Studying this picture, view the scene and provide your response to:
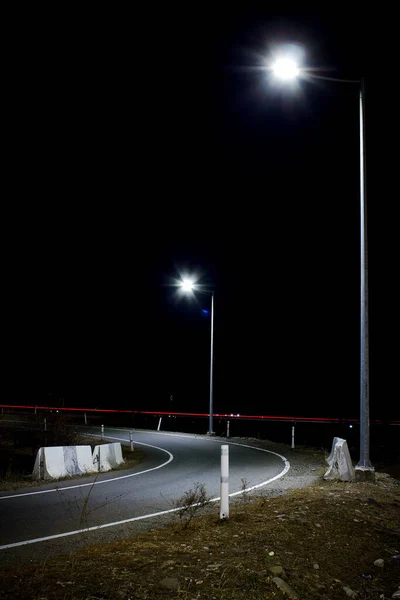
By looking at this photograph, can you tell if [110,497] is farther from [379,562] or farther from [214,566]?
[379,562]

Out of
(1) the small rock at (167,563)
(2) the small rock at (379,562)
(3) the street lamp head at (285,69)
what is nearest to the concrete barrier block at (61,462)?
(1) the small rock at (167,563)

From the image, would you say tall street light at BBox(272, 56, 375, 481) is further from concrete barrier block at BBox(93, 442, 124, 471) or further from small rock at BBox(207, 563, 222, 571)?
concrete barrier block at BBox(93, 442, 124, 471)

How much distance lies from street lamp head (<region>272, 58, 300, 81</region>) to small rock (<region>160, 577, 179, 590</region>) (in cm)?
1037

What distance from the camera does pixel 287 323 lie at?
3531 inches

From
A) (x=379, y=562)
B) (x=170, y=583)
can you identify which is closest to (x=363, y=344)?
(x=379, y=562)

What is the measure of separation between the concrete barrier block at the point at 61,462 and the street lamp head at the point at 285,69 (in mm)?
10532

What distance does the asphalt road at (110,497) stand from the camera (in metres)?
7.58

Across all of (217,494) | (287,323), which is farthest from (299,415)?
(217,494)

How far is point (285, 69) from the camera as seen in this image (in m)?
11.7

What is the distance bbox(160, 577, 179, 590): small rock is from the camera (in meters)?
4.58

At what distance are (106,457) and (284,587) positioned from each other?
11590 millimetres

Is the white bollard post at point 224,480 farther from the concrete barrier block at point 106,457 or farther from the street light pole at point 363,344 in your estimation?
the concrete barrier block at point 106,457

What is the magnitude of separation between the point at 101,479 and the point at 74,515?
4450 millimetres

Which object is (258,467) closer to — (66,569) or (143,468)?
(143,468)
